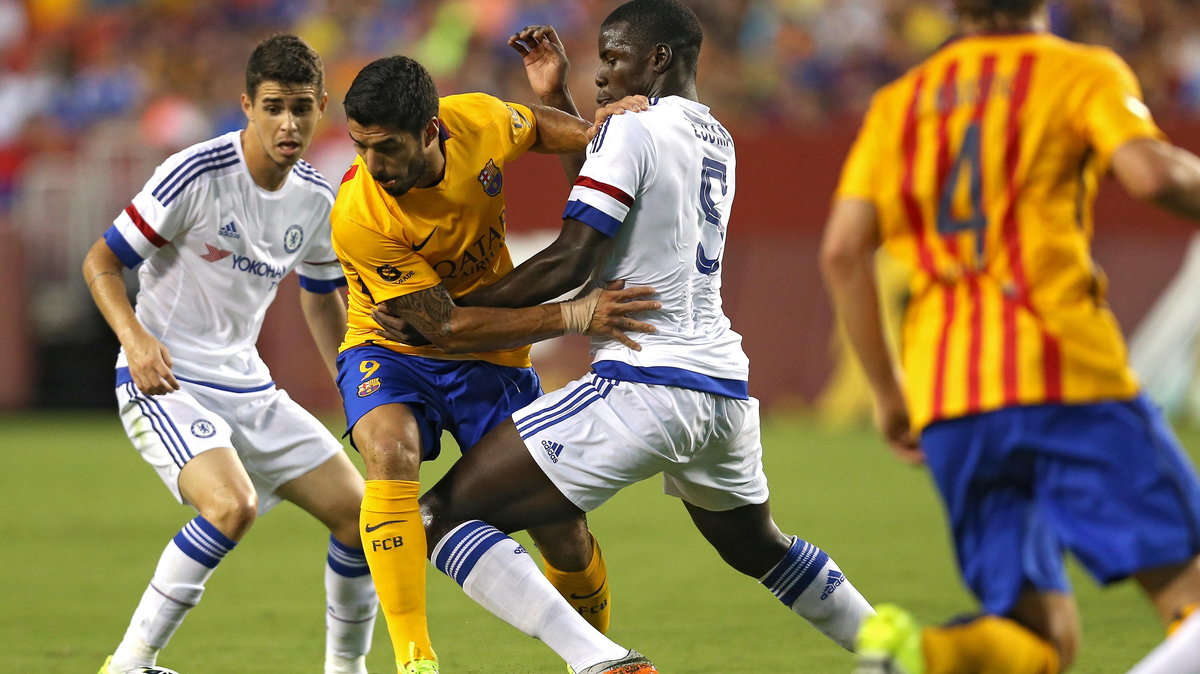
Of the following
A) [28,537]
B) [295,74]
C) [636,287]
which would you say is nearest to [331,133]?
[28,537]

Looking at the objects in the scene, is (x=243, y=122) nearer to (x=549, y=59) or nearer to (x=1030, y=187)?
(x=549, y=59)

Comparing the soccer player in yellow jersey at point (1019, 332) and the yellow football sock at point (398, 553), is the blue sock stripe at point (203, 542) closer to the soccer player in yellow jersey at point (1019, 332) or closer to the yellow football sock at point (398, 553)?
the yellow football sock at point (398, 553)

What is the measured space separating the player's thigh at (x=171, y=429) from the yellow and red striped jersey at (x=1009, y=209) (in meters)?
2.75

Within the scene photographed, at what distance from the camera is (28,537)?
9.04m

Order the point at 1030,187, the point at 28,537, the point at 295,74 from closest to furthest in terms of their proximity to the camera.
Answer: the point at 1030,187, the point at 295,74, the point at 28,537

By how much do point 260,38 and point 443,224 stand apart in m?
13.2

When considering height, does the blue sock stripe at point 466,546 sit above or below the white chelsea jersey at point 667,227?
below

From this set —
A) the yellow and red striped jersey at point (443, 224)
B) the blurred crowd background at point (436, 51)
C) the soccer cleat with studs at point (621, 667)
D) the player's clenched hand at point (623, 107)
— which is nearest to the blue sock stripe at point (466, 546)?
the soccer cleat with studs at point (621, 667)

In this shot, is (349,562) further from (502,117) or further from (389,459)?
(502,117)

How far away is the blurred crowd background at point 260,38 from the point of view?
48.4 feet

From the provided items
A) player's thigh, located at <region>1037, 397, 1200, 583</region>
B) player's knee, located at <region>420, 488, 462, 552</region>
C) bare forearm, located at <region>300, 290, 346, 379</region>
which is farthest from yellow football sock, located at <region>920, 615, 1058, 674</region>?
bare forearm, located at <region>300, 290, 346, 379</region>

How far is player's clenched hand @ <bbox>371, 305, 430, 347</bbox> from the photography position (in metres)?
4.74

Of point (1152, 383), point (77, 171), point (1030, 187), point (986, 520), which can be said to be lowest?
point (1152, 383)

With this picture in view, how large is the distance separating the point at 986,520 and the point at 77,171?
1321 centimetres
